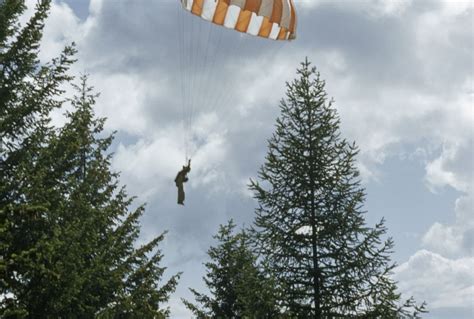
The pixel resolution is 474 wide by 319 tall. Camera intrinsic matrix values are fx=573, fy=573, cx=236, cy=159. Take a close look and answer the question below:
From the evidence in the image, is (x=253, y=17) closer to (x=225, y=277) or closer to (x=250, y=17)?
(x=250, y=17)

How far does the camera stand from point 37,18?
1421 cm

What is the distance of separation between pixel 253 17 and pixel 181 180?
5.41 metres

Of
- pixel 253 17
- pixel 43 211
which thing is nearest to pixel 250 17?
pixel 253 17

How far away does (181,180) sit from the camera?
55.1 feet

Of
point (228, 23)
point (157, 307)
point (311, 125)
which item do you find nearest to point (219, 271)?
point (157, 307)

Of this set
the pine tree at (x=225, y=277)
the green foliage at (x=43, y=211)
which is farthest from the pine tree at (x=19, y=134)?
the pine tree at (x=225, y=277)

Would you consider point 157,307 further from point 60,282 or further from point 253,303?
point 60,282

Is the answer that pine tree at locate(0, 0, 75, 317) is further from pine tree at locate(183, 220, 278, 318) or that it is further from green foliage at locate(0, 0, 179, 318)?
pine tree at locate(183, 220, 278, 318)

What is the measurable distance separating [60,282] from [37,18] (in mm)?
6795

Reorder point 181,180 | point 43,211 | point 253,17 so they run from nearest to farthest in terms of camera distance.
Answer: point 43,211, point 181,180, point 253,17

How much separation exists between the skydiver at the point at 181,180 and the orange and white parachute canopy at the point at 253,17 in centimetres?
440

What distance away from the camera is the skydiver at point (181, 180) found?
16.6 m

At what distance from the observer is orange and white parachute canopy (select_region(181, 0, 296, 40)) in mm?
16234

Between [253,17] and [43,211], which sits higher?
[253,17]
